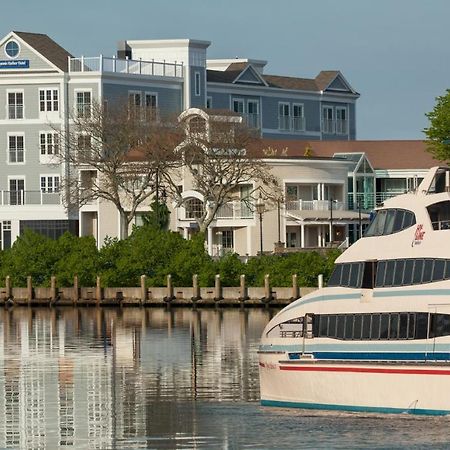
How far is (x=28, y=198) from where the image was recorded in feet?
503

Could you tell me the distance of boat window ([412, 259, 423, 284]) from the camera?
4662cm

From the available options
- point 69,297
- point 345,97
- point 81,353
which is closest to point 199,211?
point 69,297

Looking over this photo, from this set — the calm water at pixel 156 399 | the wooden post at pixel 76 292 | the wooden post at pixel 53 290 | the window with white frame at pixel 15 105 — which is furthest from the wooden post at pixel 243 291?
the window with white frame at pixel 15 105

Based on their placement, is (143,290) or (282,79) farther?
(282,79)

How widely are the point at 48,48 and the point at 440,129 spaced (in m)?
39.6

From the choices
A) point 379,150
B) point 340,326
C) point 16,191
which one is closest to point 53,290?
point 16,191

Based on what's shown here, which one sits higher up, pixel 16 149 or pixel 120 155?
pixel 16 149

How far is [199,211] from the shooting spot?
474 ft

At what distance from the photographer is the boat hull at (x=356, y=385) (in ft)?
148

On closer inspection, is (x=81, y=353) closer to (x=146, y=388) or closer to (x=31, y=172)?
(x=146, y=388)

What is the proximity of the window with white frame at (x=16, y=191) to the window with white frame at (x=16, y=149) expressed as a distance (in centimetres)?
171

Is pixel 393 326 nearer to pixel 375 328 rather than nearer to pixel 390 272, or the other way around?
pixel 375 328

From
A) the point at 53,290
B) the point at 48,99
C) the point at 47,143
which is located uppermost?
the point at 48,99

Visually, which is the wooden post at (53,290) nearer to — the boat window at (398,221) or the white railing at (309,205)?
the white railing at (309,205)
